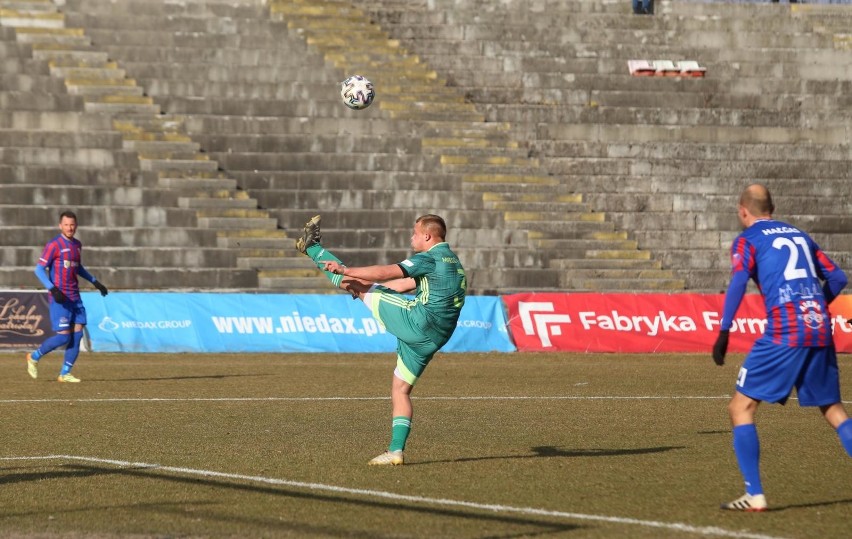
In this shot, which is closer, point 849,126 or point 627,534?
point 627,534

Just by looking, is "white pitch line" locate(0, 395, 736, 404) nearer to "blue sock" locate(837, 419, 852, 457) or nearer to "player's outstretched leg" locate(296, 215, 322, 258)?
"player's outstretched leg" locate(296, 215, 322, 258)

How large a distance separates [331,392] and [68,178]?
1720cm

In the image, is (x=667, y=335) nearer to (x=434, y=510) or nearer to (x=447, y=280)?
(x=447, y=280)

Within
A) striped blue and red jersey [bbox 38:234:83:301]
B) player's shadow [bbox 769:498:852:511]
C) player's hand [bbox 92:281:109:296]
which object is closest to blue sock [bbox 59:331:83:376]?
striped blue and red jersey [bbox 38:234:83:301]

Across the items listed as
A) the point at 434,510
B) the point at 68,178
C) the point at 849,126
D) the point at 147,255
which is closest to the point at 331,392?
the point at 434,510

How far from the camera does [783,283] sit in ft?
28.0

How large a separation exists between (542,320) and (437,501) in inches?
749

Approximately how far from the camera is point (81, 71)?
36.2 meters

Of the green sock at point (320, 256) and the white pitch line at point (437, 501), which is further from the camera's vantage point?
the green sock at point (320, 256)

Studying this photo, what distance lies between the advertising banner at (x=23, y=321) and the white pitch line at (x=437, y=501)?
52.7 ft

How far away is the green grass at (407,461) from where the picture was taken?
26.3 ft

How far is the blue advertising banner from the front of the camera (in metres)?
27.1

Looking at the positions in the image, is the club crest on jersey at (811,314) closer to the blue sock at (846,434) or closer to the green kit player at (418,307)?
the blue sock at (846,434)

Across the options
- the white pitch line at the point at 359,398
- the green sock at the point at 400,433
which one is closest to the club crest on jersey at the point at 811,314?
the green sock at the point at 400,433
